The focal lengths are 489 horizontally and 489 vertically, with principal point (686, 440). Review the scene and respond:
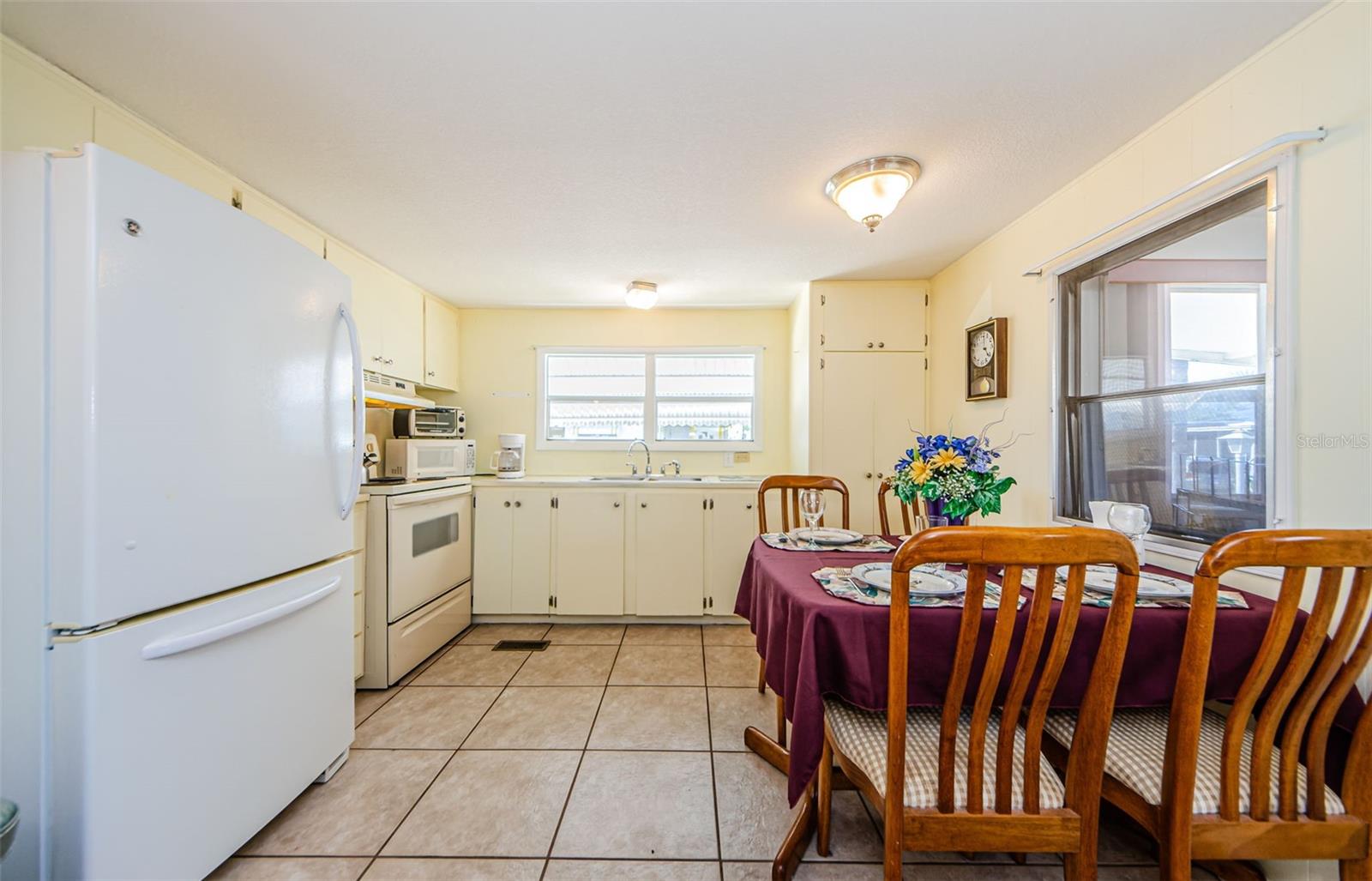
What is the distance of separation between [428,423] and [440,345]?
85cm

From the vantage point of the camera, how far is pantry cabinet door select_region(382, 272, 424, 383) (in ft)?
9.91

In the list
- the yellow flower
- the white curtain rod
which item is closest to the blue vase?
the yellow flower

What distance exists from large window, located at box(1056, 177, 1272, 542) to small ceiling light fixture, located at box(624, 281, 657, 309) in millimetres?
2241

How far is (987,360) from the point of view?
259 centimetres

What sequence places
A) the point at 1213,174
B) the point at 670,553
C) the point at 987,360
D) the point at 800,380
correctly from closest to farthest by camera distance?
the point at 1213,174, the point at 987,360, the point at 670,553, the point at 800,380

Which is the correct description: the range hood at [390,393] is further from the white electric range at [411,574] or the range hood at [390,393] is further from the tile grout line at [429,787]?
the tile grout line at [429,787]

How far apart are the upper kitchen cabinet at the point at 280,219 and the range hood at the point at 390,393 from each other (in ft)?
2.22

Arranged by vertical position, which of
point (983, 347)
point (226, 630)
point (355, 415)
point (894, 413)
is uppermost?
point (983, 347)

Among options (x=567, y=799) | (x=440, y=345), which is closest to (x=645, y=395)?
(x=440, y=345)

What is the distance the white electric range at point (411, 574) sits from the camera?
2.44 metres

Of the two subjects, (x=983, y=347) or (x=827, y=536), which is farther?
(x=983, y=347)

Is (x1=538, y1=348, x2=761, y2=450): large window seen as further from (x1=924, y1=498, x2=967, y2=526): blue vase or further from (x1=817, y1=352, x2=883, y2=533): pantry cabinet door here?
(x1=924, y1=498, x2=967, y2=526): blue vase

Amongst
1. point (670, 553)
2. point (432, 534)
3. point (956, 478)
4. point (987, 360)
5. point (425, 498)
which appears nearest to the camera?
point (956, 478)

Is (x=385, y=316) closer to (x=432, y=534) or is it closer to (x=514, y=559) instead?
(x=432, y=534)
